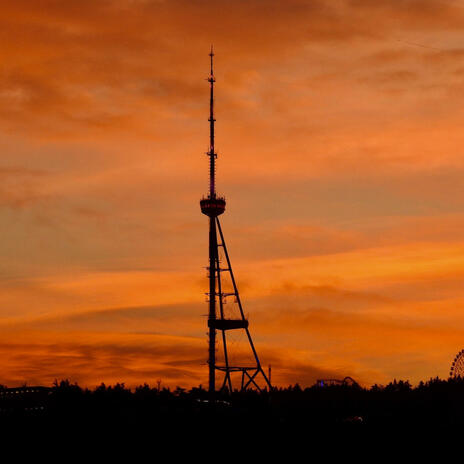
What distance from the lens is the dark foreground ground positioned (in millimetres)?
81500

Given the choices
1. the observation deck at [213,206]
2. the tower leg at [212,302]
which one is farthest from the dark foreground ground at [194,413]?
the observation deck at [213,206]

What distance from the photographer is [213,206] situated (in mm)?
141875

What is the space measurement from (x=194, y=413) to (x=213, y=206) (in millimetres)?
55640

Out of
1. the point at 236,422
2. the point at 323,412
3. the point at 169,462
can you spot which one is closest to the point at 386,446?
the point at 236,422

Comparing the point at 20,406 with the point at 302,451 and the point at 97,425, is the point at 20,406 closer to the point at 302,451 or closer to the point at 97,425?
the point at 97,425

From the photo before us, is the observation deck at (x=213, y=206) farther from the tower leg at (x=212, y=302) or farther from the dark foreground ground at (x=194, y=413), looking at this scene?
the dark foreground ground at (x=194, y=413)

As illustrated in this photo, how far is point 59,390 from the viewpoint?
3777 inches

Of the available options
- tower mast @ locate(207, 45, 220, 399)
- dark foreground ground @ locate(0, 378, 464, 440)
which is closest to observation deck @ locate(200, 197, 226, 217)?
tower mast @ locate(207, 45, 220, 399)

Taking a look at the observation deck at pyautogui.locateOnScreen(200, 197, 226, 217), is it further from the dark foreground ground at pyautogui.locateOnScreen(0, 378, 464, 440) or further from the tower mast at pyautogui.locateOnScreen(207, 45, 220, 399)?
the dark foreground ground at pyautogui.locateOnScreen(0, 378, 464, 440)

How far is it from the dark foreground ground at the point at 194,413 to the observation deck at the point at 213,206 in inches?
1094

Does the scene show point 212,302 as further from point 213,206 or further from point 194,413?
point 194,413

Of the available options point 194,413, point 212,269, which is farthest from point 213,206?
point 194,413

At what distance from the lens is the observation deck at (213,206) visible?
141875 mm

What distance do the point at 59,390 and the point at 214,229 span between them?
51.2 metres
